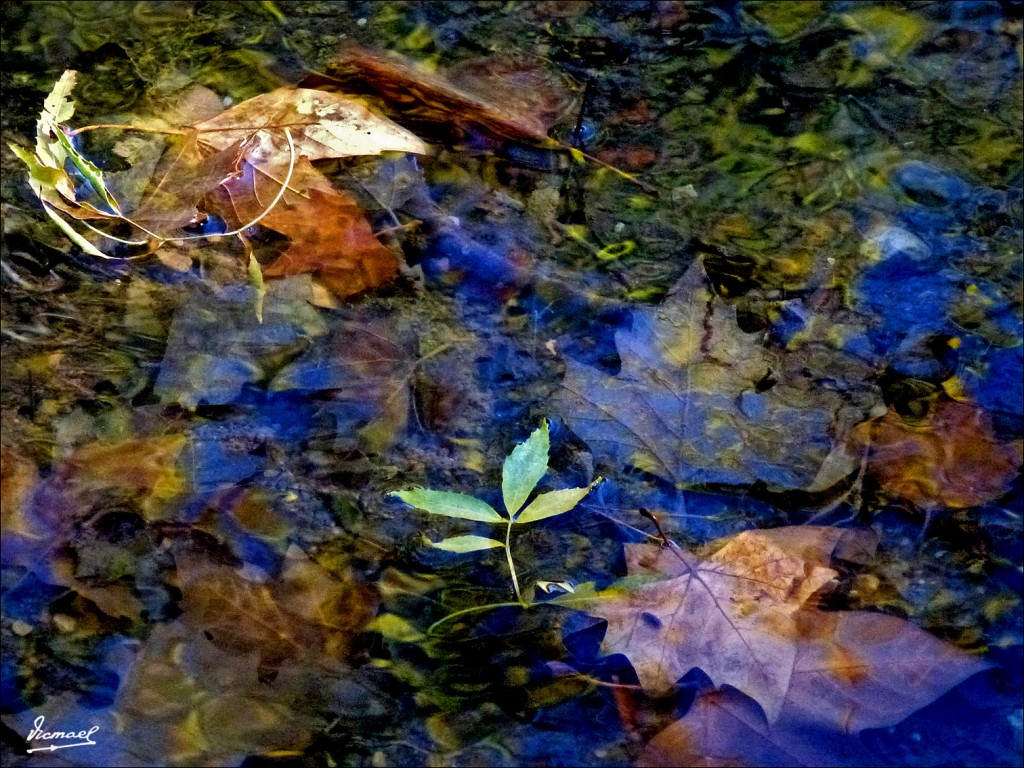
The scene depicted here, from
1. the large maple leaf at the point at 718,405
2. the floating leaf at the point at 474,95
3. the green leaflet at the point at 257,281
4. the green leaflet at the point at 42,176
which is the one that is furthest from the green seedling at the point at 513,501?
the green leaflet at the point at 42,176

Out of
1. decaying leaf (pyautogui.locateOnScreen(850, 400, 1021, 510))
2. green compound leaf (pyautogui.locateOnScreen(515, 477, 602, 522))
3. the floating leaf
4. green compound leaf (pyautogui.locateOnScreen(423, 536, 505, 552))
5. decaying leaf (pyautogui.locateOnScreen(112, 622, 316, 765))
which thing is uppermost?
the floating leaf

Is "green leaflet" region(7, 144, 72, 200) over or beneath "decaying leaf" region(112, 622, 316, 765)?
over

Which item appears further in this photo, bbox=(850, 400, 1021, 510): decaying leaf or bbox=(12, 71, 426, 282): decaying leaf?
bbox=(12, 71, 426, 282): decaying leaf

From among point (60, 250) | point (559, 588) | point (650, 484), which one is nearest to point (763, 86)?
point (650, 484)

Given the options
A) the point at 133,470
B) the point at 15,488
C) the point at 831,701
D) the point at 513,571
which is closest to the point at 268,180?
the point at 133,470

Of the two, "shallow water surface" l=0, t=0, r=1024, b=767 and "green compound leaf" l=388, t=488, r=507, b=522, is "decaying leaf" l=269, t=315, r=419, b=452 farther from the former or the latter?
"green compound leaf" l=388, t=488, r=507, b=522

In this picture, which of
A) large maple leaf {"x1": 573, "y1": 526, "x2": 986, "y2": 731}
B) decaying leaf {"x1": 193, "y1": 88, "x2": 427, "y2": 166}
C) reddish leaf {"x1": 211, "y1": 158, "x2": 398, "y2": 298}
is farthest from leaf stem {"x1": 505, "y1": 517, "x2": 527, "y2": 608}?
decaying leaf {"x1": 193, "y1": 88, "x2": 427, "y2": 166}

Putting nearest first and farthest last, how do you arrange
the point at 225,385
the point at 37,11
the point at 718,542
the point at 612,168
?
the point at 718,542 → the point at 225,385 → the point at 612,168 → the point at 37,11

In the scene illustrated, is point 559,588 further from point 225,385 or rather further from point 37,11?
point 37,11
